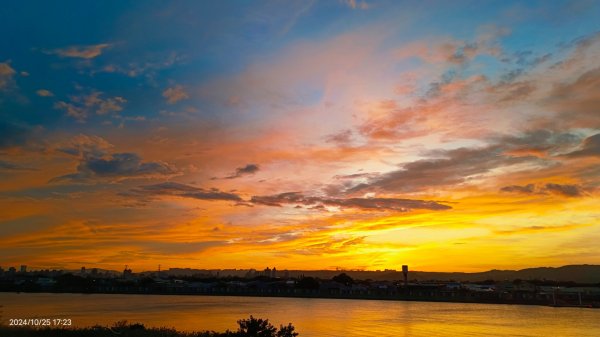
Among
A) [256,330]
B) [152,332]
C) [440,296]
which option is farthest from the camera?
[440,296]

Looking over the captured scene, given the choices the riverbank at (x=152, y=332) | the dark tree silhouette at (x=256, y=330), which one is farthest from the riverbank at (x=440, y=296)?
the dark tree silhouette at (x=256, y=330)

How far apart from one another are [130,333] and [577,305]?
139932 mm

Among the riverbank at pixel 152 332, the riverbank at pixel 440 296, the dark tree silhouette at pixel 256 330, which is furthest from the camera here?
the riverbank at pixel 440 296

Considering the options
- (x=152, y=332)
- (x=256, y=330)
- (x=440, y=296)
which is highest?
(x=256, y=330)

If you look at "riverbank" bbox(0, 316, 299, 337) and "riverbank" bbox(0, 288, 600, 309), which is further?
"riverbank" bbox(0, 288, 600, 309)

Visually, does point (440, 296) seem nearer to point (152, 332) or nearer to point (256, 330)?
point (152, 332)

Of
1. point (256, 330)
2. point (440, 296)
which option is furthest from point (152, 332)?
point (440, 296)

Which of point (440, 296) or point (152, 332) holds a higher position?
point (152, 332)

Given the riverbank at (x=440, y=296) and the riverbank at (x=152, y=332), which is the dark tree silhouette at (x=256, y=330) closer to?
the riverbank at (x=152, y=332)

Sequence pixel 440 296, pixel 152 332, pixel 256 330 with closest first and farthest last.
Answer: pixel 256 330 < pixel 152 332 < pixel 440 296

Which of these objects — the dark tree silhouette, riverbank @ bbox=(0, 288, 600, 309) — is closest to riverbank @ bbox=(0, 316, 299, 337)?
the dark tree silhouette

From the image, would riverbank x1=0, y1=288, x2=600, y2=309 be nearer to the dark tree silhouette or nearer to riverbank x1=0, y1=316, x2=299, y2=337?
riverbank x1=0, y1=316, x2=299, y2=337

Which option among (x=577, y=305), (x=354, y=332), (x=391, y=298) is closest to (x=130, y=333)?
(x=354, y=332)

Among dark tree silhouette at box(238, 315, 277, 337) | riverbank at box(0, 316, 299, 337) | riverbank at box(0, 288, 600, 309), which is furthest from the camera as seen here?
riverbank at box(0, 288, 600, 309)
